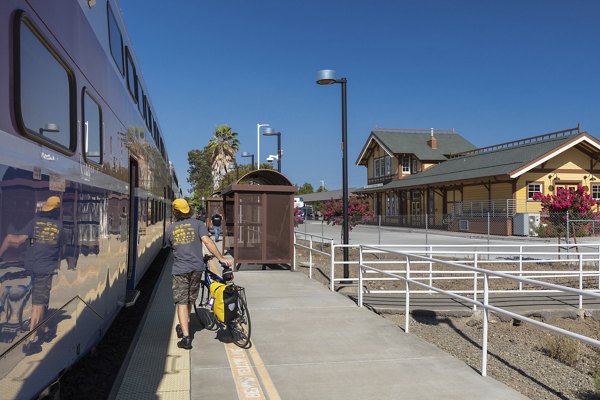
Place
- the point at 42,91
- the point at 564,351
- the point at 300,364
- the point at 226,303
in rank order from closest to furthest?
1. the point at 42,91
2. the point at 300,364
3. the point at 226,303
4. the point at 564,351

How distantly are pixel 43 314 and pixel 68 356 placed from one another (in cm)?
76

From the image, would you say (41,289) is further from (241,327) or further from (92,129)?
(241,327)

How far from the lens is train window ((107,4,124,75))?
6152 mm

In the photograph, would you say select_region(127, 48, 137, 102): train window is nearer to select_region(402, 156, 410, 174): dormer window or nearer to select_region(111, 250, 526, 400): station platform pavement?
select_region(111, 250, 526, 400): station platform pavement

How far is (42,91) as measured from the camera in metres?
3.20

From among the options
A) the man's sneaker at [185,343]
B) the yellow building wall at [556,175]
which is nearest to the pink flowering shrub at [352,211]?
the yellow building wall at [556,175]

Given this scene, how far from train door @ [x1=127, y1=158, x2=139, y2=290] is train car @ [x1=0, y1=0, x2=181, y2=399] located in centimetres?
178

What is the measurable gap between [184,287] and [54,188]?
3.22 metres

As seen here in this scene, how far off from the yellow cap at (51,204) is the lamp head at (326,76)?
32.7 feet

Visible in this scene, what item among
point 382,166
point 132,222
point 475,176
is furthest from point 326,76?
point 382,166

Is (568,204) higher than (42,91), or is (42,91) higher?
(42,91)

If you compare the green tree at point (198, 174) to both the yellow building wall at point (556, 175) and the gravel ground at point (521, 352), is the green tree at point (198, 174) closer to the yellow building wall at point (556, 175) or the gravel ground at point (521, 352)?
the yellow building wall at point (556, 175)

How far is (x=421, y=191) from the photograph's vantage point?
44.4 meters

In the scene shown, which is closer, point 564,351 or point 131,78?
point 564,351
